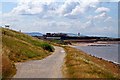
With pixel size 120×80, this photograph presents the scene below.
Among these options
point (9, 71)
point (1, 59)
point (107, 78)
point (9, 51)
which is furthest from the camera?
point (9, 51)

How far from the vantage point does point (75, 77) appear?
75.2 ft

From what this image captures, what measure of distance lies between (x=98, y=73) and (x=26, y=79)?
579 centimetres

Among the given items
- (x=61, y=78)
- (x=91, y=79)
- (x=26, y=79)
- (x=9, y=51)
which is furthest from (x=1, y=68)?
(x=9, y=51)

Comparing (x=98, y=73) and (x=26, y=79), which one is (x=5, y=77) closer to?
(x=26, y=79)

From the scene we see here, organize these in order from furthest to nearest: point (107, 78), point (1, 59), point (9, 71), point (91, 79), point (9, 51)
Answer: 1. point (9, 51)
2. point (1, 59)
3. point (9, 71)
4. point (107, 78)
5. point (91, 79)

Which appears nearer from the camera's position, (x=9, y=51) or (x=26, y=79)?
(x=26, y=79)

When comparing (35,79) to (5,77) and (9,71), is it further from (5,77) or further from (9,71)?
(9,71)

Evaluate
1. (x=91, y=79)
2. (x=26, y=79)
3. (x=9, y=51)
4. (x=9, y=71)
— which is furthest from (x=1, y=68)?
(x=9, y=51)

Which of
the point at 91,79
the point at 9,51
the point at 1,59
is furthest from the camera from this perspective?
the point at 9,51

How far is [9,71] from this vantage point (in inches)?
1029

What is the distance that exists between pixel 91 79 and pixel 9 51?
20345 millimetres

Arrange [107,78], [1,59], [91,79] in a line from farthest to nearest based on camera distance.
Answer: [1,59] < [107,78] < [91,79]

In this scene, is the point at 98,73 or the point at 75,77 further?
the point at 98,73

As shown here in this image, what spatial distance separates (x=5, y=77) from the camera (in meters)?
23.1
